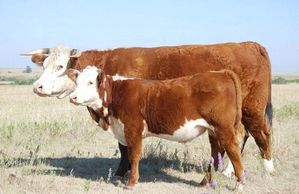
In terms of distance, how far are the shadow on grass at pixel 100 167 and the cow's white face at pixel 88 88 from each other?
4.13 ft

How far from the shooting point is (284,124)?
12.7 meters

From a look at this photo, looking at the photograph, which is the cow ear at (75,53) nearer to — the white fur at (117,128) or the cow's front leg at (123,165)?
the white fur at (117,128)

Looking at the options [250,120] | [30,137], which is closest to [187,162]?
[250,120]

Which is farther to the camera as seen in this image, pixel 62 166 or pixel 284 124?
pixel 284 124

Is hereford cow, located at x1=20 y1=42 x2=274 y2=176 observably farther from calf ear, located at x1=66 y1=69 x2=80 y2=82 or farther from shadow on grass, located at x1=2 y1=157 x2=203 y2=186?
shadow on grass, located at x1=2 y1=157 x2=203 y2=186

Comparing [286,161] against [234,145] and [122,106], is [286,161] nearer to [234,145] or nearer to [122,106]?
[234,145]

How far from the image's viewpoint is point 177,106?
18.6 feet

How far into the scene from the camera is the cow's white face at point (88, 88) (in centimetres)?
572

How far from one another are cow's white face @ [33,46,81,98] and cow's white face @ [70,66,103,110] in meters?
0.78

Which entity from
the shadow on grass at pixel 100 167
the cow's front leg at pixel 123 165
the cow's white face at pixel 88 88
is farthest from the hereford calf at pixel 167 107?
the shadow on grass at pixel 100 167

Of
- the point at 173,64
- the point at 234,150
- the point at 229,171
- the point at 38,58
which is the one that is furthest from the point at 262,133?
the point at 38,58

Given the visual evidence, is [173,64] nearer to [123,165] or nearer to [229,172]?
[123,165]

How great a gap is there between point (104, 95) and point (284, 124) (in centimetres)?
808

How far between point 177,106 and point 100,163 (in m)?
2.78
